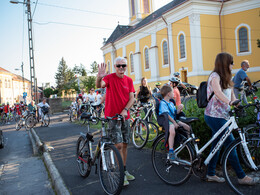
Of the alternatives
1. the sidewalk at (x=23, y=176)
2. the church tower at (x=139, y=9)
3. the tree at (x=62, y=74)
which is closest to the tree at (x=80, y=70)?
the tree at (x=62, y=74)

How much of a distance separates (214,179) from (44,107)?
45.9 ft

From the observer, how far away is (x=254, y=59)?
85.4ft

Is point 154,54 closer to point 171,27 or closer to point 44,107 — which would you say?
point 171,27

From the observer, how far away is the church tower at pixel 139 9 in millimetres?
46344

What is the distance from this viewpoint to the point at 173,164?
13.4 feet

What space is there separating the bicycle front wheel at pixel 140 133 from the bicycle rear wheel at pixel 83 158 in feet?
7.17

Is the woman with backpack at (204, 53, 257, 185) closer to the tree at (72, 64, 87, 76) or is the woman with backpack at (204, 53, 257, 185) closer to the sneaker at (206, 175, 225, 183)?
the sneaker at (206, 175, 225, 183)

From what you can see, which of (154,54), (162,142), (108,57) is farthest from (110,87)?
(108,57)

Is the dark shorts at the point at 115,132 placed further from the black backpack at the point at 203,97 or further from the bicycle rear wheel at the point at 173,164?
the black backpack at the point at 203,97

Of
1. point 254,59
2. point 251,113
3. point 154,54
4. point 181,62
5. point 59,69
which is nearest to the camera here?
point 251,113

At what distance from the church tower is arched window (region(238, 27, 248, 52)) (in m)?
22.8

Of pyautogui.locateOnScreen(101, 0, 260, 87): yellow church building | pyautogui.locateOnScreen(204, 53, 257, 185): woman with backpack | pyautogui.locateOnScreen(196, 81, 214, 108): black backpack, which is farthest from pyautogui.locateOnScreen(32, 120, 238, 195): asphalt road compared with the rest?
pyautogui.locateOnScreen(101, 0, 260, 87): yellow church building

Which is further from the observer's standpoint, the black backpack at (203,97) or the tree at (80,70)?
the tree at (80,70)

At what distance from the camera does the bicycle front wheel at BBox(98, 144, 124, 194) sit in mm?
3664
